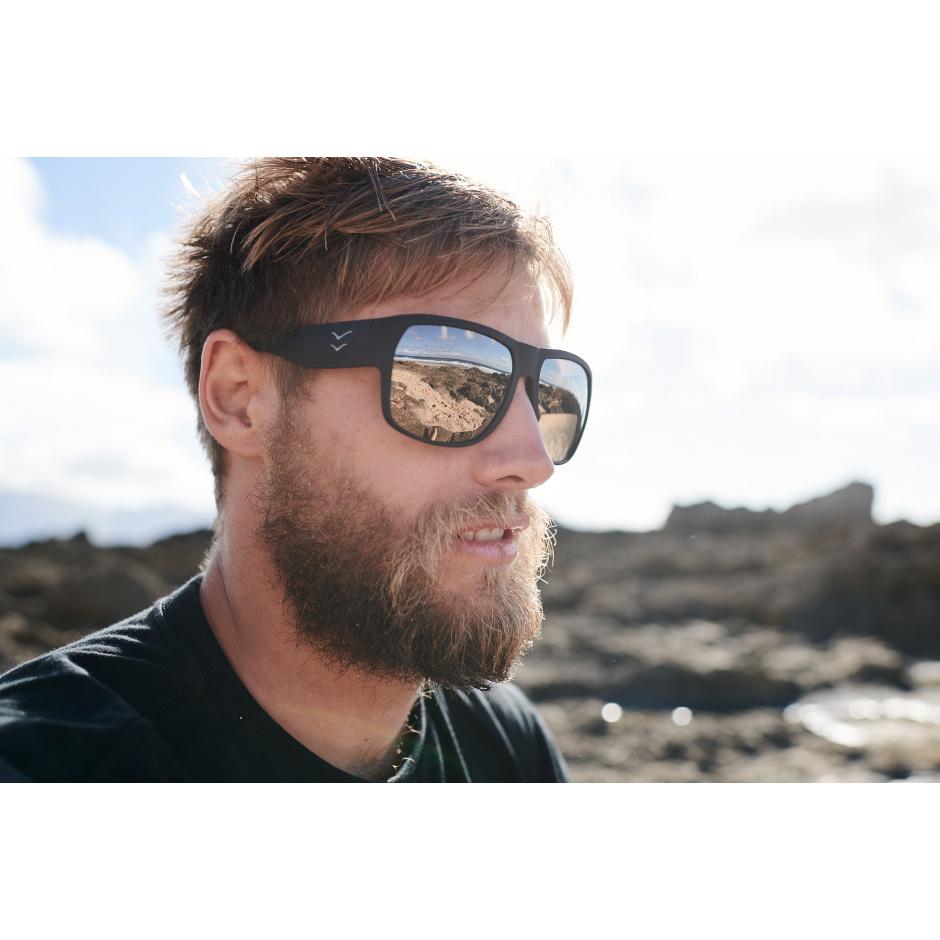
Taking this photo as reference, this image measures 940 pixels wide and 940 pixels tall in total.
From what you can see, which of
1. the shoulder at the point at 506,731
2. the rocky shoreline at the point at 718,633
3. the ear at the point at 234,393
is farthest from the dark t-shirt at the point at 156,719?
the rocky shoreline at the point at 718,633

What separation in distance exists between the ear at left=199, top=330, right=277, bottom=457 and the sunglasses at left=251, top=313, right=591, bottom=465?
10 centimetres

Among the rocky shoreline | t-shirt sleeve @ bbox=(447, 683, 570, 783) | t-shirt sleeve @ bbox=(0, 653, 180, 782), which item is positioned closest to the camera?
t-shirt sleeve @ bbox=(0, 653, 180, 782)

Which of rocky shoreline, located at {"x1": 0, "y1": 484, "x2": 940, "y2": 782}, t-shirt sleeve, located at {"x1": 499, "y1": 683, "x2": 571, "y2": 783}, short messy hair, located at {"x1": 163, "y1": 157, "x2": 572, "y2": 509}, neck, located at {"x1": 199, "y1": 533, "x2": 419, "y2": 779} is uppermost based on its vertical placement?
short messy hair, located at {"x1": 163, "y1": 157, "x2": 572, "y2": 509}

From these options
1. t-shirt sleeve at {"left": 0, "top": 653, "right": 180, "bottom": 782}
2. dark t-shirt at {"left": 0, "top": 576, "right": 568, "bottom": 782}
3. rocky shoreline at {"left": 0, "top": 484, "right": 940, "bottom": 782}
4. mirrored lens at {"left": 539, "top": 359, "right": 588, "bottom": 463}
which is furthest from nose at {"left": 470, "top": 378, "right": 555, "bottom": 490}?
rocky shoreline at {"left": 0, "top": 484, "right": 940, "bottom": 782}

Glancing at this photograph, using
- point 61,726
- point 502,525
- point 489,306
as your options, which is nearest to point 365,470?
point 502,525

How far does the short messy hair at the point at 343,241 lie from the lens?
6.28ft

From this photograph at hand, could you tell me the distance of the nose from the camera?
1.87 m

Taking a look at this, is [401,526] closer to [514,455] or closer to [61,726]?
[514,455]

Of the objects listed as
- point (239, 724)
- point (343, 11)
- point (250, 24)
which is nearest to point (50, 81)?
point (250, 24)

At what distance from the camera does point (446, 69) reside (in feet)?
6.42

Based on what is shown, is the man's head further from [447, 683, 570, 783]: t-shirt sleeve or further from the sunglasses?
[447, 683, 570, 783]: t-shirt sleeve

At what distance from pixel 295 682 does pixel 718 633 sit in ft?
29.3

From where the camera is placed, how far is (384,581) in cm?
186
